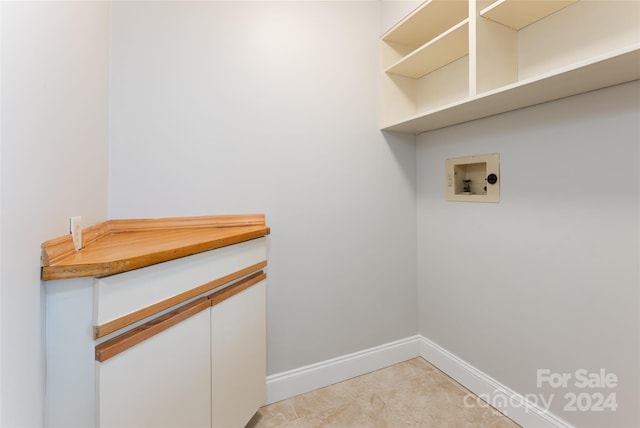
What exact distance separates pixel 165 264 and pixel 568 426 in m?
1.79

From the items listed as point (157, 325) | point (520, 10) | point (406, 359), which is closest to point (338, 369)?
point (406, 359)

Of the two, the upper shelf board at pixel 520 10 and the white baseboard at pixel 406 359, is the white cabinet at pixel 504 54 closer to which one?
the upper shelf board at pixel 520 10

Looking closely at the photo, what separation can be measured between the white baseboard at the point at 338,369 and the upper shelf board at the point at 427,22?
2.01 m

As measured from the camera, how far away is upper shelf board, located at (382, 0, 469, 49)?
4.82ft

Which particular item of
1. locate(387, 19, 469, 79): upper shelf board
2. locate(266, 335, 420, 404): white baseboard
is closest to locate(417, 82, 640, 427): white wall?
locate(266, 335, 420, 404): white baseboard

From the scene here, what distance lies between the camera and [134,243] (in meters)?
1.01

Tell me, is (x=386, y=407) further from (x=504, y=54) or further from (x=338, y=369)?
(x=504, y=54)

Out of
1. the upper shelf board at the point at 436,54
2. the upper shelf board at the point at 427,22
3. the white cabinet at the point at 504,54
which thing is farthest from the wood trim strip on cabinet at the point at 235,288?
the upper shelf board at the point at 427,22

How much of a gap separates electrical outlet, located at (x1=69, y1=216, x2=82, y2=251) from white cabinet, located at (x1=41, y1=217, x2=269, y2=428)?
6cm

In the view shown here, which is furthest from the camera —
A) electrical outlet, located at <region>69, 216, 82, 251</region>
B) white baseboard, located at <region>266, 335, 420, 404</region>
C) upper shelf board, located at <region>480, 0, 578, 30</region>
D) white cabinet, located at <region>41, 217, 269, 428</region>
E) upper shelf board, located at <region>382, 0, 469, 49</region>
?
white baseboard, located at <region>266, 335, 420, 404</region>

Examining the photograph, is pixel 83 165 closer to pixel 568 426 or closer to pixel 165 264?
pixel 165 264

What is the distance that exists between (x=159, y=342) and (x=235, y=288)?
352 mm

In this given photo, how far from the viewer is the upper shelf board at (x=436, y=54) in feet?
4.50

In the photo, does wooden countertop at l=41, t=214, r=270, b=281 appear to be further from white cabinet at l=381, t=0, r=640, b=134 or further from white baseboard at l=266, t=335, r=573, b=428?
white cabinet at l=381, t=0, r=640, b=134
